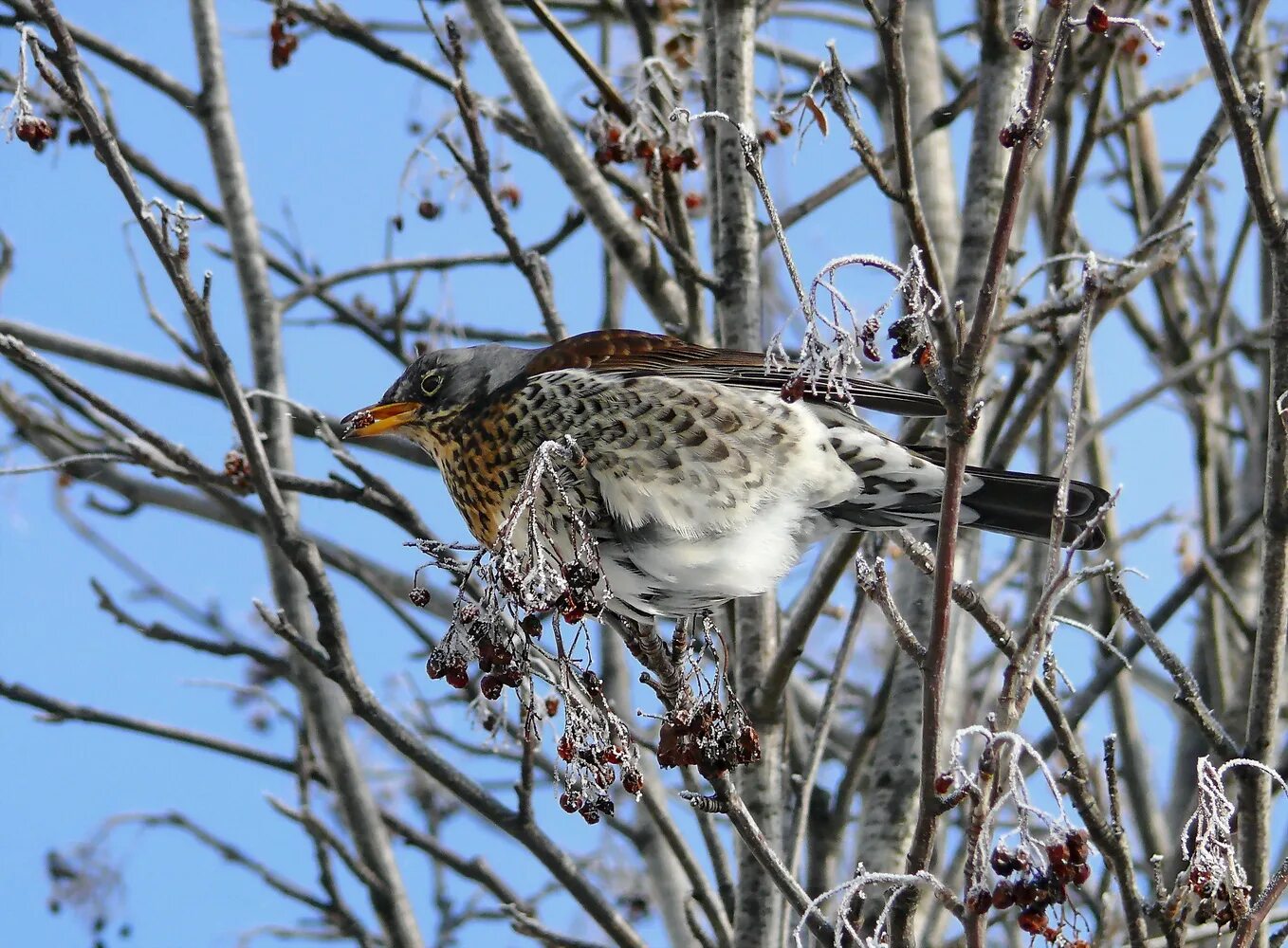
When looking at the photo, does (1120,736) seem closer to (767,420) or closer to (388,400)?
(767,420)

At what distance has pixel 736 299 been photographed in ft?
12.5

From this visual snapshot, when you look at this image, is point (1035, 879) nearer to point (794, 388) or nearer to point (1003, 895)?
point (1003, 895)

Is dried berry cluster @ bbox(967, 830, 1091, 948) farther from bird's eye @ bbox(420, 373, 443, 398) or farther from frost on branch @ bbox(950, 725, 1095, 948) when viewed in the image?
bird's eye @ bbox(420, 373, 443, 398)

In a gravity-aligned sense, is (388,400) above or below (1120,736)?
above

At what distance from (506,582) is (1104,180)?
4.63 m

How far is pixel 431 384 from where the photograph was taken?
3.54 metres

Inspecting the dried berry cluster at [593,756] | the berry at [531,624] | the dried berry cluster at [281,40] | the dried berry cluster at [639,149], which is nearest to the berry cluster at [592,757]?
the dried berry cluster at [593,756]

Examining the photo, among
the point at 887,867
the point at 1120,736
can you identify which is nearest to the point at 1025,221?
the point at 1120,736

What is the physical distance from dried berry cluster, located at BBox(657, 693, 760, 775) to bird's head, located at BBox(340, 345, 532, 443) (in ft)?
4.18

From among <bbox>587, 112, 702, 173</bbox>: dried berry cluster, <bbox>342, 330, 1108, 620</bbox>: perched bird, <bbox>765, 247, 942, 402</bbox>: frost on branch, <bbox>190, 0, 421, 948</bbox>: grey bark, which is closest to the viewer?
<bbox>765, 247, 942, 402</bbox>: frost on branch

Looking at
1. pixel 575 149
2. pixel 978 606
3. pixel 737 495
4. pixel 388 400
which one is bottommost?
pixel 978 606

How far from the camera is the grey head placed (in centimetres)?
346

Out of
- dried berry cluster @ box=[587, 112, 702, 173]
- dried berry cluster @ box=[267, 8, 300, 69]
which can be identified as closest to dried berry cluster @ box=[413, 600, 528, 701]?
dried berry cluster @ box=[587, 112, 702, 173]

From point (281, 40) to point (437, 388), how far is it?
1.49m
